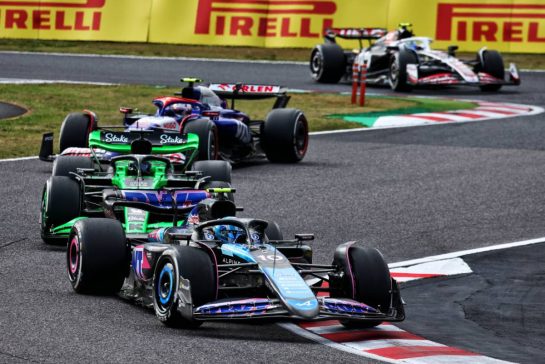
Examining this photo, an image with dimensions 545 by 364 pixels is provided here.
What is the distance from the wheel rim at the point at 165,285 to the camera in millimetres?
9617

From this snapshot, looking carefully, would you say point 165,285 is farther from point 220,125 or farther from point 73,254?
point 220,125

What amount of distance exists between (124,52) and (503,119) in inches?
554

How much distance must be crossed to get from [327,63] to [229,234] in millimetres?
20606

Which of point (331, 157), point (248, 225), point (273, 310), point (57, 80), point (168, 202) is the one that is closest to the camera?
point (273, 310)

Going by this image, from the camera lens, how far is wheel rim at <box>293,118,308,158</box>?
20.0 m

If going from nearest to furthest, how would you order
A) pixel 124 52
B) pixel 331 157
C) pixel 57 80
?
pixel 331 157
pixel 57 80
pixel 124 52

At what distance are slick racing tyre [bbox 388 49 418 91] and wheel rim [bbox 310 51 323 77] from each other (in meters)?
1.85

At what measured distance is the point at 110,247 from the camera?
10.6 meters

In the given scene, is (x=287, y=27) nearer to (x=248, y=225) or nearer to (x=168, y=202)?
(x=168, y=202)

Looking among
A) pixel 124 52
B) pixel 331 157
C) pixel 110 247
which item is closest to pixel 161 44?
pixel 124 52

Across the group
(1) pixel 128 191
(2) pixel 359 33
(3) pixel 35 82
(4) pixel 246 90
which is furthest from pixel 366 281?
(3) pixel 35 82

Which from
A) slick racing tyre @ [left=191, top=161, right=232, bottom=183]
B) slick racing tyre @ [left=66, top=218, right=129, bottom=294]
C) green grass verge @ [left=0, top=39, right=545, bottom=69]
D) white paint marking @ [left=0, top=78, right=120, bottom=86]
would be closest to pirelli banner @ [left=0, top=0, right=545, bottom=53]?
green grass verge @ [left=0, top=39, right=545, bottom=69]

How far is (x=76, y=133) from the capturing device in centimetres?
1828

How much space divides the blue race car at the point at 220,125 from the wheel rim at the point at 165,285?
27.2 ft
